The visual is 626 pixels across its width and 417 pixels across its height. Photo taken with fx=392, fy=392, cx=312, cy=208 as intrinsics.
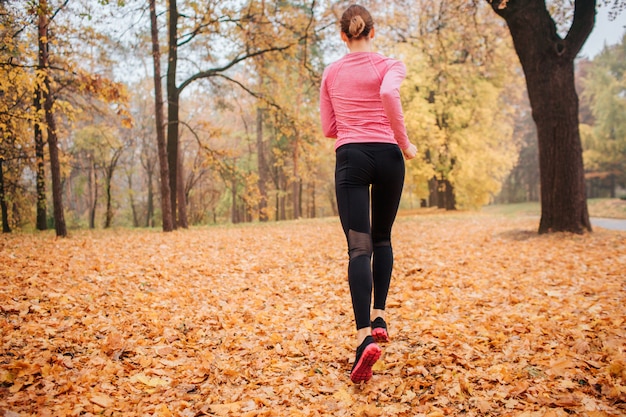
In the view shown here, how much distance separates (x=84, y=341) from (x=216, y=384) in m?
1.15

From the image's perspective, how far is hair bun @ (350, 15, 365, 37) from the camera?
2490 mm

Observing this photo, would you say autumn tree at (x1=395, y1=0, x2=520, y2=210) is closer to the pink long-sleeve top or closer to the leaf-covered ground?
the leaf-covered ground

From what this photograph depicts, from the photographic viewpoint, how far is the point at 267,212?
42.0 feet

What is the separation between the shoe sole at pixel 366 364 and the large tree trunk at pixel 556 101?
23.6ft

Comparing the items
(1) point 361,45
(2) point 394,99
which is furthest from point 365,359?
(1) point 361,45

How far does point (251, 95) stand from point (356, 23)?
11469mm

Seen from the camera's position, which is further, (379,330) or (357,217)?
(379,330)

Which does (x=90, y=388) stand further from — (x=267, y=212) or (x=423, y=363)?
(x=267, y=212)

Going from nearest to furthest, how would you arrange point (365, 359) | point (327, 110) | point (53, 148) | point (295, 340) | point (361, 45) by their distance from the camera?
point (365, 359), point (361, 45), point (327, 110), point (295, 340), point (53, 148)

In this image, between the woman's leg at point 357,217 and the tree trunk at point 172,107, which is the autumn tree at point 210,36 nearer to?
the tree trunk at point 172,107

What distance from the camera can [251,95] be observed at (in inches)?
527

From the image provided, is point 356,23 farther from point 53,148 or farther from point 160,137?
point 160,137

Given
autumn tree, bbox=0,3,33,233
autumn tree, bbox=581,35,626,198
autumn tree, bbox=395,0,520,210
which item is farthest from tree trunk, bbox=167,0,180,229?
autumn tree, bbox=581,35,626,198

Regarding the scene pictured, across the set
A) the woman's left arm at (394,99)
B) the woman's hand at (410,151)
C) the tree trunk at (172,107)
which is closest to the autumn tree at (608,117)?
the tree trunk at (172,107)
